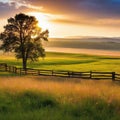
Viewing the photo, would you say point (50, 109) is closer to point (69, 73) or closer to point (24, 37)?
point (69, 73)

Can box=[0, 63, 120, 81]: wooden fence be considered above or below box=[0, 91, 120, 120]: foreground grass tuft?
below

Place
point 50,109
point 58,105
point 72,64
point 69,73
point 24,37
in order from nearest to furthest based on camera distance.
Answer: point 50,109 < point 58,105 < point 69,73 < point 24,37 < point 72,64

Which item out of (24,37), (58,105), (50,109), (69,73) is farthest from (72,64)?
(50,109)

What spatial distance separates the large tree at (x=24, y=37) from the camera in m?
58.2

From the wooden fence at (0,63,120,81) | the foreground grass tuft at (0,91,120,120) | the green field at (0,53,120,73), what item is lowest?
the green field at (0,53,120,73)

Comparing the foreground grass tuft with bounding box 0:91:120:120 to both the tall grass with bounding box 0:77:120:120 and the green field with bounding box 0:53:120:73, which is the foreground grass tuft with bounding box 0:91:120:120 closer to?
the tall grass with bounding box 0:77:120:120

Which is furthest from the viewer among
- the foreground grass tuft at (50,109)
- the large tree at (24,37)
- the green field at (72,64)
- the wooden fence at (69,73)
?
the green field at (72,64)

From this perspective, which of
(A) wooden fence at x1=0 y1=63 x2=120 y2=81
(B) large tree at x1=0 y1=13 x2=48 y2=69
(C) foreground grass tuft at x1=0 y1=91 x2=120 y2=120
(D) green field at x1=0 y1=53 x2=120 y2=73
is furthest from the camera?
(D) green field at x1=0 y1=53 x2=120 y2=73

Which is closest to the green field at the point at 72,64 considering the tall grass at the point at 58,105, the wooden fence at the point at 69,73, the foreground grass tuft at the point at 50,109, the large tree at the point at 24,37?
the large tree at the point at 24,37

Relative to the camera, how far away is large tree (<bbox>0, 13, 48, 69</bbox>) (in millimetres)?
58219

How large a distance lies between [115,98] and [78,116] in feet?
7.56

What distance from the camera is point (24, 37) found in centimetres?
6062

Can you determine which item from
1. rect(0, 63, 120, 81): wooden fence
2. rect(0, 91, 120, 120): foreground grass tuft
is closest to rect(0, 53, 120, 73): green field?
rect(0, 63, 120, 81): wooden fence

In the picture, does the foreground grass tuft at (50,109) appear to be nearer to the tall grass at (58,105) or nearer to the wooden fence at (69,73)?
the tall grass at (58,105)
